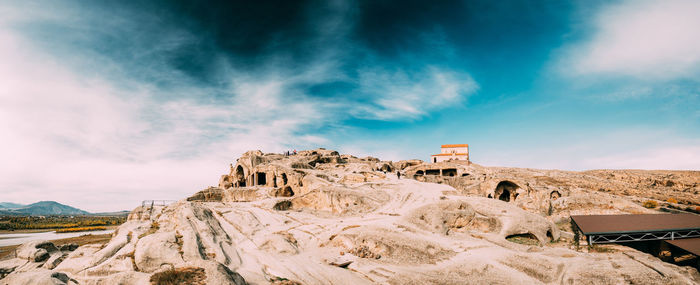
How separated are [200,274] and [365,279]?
24.1 feet

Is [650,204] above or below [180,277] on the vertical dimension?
below

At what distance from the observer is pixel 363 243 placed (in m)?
18.0

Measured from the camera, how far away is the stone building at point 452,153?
64.8 m

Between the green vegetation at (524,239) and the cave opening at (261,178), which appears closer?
the green vegetation at (524,239)

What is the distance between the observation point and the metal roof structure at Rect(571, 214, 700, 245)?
1983 cm

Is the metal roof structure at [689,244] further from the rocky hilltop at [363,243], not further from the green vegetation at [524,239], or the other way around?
the green vegetation at [524,239]

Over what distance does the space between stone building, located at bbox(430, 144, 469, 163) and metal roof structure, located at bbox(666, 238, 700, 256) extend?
44534mm

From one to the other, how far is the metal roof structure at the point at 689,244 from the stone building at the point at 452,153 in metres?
44.5

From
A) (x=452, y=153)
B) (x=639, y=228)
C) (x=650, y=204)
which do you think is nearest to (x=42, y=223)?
(x=452, y=153)

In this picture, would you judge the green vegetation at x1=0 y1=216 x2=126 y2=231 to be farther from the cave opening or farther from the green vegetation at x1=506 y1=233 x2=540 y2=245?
the green vegetation at x1=506 y1=233 x2=540 y2=245

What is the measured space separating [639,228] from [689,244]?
244cm

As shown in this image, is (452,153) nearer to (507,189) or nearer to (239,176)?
(507,189)

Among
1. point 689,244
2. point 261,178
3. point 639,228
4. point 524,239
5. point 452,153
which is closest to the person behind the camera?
point 689,244

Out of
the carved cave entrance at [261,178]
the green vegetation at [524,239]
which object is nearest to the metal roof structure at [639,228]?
the green vegetation at [524,239]
